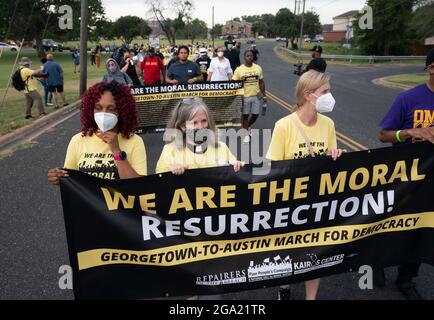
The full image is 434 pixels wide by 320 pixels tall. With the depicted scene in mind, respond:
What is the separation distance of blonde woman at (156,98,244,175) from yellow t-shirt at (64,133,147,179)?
7.9 inches

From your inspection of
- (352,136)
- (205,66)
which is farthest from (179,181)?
(205,66)

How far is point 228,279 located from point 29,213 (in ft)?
11.0

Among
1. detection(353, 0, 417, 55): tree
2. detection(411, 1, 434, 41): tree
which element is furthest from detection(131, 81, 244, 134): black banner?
detection(411, 1, 434, 41): tree

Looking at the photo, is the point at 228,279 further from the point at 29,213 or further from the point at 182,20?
the point at 182,20

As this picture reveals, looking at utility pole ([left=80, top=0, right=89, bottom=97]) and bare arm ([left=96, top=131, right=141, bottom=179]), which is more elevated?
utility pole ([left=80, top=0, right=89, bottom=97])

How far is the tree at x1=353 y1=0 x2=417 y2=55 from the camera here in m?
43.0

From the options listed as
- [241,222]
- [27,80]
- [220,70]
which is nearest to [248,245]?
[241,222]

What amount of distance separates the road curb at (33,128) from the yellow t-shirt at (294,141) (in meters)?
7.61

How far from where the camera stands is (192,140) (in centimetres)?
287

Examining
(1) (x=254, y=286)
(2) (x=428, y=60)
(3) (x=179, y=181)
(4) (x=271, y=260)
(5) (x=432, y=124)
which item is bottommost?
(1) (x=254, y=286)

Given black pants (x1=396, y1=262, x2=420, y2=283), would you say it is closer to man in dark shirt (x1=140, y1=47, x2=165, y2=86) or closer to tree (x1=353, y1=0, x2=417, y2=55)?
Result: man in dark shirt (x1=140, y1=47, x2=165, y2=86)

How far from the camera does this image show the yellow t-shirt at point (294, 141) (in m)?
3.05

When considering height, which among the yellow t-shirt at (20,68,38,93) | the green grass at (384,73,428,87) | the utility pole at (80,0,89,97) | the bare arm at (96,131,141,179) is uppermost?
the utility pole at (80,0,89,97)
